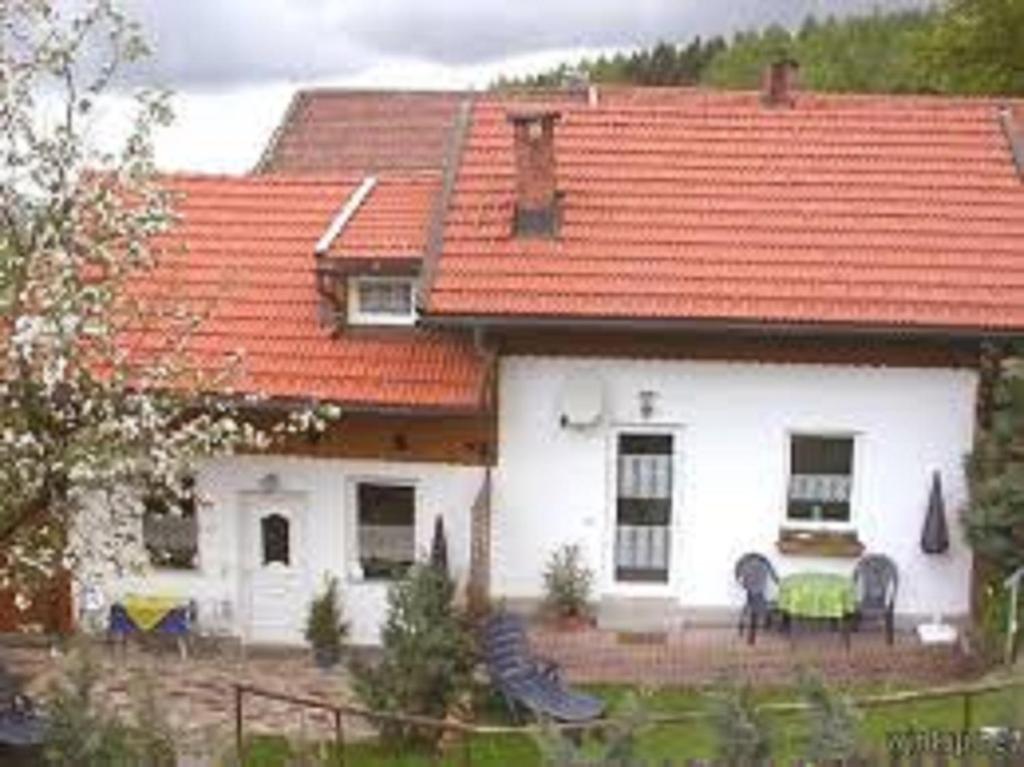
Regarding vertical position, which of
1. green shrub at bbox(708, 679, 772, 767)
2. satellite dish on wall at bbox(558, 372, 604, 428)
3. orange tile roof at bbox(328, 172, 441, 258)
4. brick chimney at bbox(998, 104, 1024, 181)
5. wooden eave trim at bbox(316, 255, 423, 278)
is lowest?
green shrub at bbox(708, 679, 772, 767)

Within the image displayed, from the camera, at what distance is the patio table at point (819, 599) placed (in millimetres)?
21125

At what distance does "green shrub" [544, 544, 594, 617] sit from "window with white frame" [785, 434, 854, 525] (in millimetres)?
2629

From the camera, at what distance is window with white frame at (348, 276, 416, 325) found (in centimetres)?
2217

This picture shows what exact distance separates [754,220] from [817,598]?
16.0ft

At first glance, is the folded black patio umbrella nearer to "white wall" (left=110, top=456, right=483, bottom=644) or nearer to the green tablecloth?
the green tablecloth

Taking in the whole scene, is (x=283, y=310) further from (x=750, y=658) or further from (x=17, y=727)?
(x=750, y=658)

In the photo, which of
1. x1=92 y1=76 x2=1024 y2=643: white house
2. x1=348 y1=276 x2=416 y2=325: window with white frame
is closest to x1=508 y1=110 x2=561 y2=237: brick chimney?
x1=92 y1=76 x2=1024 y2=643: white house

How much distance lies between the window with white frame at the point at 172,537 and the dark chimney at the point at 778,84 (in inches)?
456

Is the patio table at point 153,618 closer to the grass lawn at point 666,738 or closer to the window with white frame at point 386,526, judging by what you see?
the window with white frame at point 386,526

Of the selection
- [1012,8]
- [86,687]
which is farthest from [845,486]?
[1012,8]

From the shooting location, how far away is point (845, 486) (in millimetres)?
21797

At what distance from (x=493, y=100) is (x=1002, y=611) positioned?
10.4m

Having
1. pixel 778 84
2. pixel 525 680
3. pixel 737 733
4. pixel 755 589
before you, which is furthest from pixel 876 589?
pixel 737 733

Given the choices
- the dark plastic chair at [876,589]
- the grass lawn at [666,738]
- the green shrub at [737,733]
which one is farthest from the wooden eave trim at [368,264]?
the green shrub at [737,733]
